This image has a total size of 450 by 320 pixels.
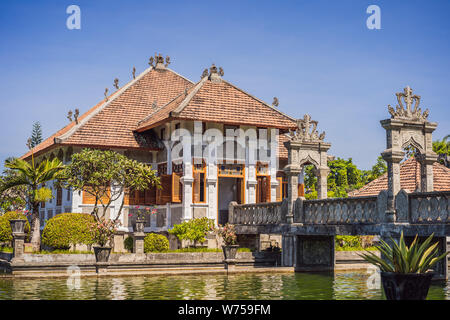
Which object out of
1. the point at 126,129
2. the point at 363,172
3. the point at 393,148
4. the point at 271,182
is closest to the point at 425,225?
the point at 393,148

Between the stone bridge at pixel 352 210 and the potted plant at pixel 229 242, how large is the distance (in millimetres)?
1522

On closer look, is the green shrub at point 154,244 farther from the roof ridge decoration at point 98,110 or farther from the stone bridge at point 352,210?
the roof ridge decoration at point 98,110

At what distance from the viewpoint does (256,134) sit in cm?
3034

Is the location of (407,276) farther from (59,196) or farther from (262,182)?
(59,196)

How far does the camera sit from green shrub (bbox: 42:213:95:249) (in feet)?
76.5

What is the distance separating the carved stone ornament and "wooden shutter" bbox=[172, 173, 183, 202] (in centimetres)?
658

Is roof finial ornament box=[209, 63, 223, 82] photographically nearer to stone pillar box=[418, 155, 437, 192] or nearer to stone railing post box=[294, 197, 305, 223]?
stone railing post box=[294, 197, 305, 223]

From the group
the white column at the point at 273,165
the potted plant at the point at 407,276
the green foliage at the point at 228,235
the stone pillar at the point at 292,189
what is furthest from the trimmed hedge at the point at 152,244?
the potted plant at the point at 407,276

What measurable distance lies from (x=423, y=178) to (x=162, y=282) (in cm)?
958

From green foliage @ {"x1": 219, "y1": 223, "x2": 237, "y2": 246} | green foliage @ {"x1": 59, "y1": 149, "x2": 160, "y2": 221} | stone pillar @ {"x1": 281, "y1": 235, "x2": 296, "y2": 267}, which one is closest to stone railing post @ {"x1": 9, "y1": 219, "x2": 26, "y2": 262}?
green foliage @ {"x1": 59, "y1": 149, "x2": 160, "y2": 221}

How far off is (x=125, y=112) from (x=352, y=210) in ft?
53.7

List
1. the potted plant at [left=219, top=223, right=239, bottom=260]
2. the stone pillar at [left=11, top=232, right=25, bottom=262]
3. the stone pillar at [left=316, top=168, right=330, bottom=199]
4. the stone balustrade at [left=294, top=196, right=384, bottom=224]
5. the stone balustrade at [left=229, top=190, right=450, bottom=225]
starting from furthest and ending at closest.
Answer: the stone pillar at [left=316, top=168, right=330, bottom=199] → the potted plant at [left=219, top=223, right=239, bottom=260] → the stone pillar at [left=11, top=232, right=25, bottom=262] → the stone balustrade at [left=294, top=196, right=384, bottom=224] → the stone balustrade at [left=229, top=190, right=450, bottom=225]
